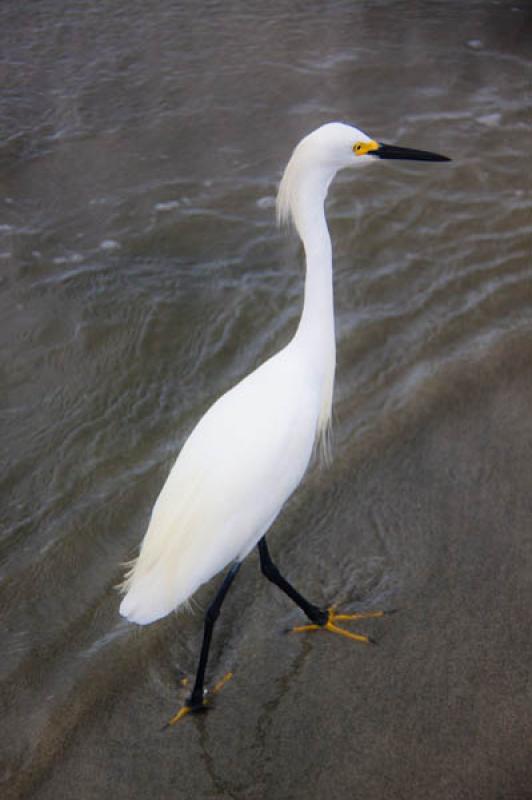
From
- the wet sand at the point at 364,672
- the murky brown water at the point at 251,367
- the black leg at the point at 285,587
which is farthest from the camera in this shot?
the black leg at the point at 285,587

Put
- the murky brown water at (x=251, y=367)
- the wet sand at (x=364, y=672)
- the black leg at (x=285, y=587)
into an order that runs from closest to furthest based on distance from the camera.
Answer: the wet sand at (x=364, y=672), the murky brown water at (x=251, y=367), the black leg at (x=285, y=587)

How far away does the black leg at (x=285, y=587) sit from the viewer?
2.57 meters

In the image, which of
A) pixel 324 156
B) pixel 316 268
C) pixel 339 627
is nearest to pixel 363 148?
pixel 324 156

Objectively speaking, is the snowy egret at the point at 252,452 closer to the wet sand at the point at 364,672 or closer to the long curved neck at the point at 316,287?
the long curved neck at the point at 316,287

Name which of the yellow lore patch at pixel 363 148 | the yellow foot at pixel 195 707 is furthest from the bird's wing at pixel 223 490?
the yellow lore patch at pixel 363 148

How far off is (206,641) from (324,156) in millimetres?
1308

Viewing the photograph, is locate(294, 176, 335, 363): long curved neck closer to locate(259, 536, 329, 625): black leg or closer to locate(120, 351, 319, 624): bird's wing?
locate(120, 351, 319, 624): bird's wing

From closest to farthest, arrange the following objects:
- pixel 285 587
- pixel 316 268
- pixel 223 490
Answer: pixel 223 490, pixel 316 268, pixel 285 587

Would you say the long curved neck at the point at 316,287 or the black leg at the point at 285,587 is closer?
the long curved neck at the point at 316,287

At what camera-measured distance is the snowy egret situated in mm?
2324

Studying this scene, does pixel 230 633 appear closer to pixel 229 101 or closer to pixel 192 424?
Result: pixel 192 424

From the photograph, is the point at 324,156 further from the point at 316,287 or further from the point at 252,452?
the point at 252,452

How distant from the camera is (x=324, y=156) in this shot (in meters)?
2.34

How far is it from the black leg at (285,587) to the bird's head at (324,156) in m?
0.95
